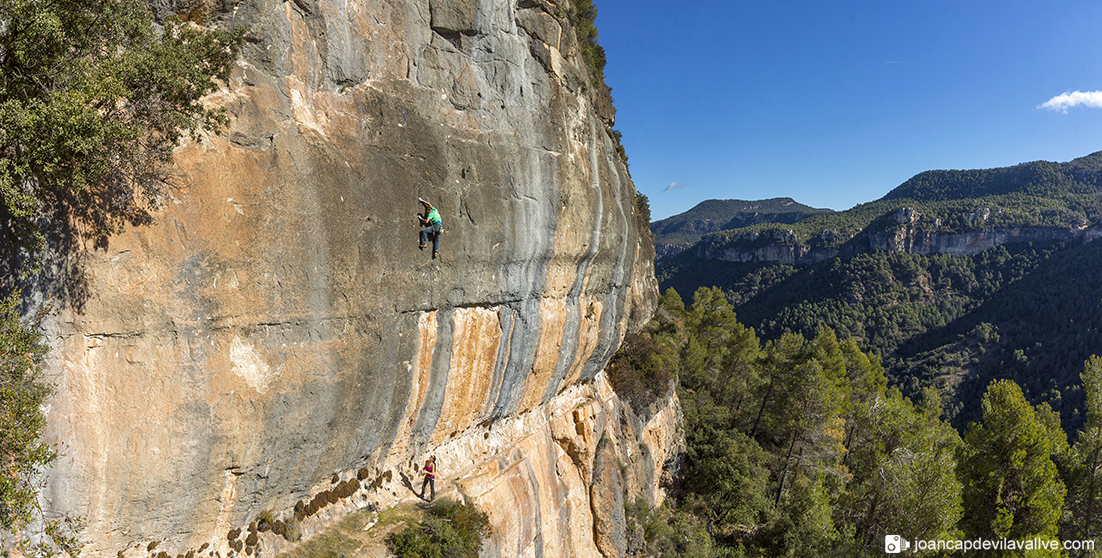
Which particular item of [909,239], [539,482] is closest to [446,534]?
[539,482]

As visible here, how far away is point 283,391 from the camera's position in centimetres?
800

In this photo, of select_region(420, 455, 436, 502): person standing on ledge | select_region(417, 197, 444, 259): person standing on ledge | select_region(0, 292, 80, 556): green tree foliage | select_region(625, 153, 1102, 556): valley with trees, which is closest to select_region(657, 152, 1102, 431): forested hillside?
select_region(625, 153, 1102, 556): valley with trees

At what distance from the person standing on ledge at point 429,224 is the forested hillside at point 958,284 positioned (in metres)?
63.4

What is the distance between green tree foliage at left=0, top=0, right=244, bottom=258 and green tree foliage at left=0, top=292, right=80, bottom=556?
42.8 inches

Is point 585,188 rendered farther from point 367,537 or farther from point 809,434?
point 809,434

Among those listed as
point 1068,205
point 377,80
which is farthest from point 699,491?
point 1068,205

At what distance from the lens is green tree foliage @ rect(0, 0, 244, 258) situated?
479 centimetres

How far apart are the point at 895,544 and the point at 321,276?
18026mm

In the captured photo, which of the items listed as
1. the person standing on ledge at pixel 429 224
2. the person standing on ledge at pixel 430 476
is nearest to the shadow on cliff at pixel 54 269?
the person standing on ledge at pixel 429 224

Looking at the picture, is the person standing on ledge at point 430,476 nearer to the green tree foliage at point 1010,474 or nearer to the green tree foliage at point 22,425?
the green tree foliage at point 22,425

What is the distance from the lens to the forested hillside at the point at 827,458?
47.9 ft

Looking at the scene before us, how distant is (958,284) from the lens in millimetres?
93938

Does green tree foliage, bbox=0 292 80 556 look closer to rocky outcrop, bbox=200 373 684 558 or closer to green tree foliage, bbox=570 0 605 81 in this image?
rocky outcrop, bbox=200 373 684 558

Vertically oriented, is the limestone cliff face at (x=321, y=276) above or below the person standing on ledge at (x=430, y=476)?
above
